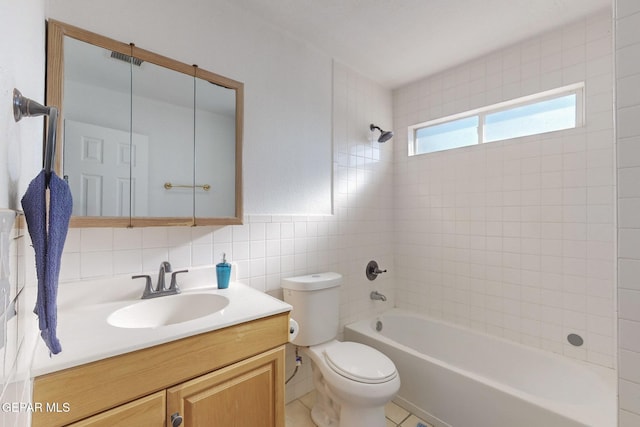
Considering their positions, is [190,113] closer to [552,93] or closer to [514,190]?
[514,190]

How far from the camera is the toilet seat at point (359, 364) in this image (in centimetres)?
145

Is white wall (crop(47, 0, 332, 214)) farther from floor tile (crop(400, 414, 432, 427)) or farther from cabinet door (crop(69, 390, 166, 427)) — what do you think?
floor tile (crop(400, 414, 432, 427))

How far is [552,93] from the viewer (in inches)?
75.4

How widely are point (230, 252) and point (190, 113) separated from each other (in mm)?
782

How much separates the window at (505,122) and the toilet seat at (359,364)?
1.80 meters

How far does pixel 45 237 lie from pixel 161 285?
79cm

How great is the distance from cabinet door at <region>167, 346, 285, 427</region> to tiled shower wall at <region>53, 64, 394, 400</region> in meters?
0.61

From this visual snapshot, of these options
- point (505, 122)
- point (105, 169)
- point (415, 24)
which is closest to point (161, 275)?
point (105, 169)

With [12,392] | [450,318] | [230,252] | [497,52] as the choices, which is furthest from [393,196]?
[12,392]

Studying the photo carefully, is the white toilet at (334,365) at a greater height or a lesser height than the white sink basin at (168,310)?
lesser

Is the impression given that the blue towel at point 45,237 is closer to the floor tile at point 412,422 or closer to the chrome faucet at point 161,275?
the chrome faucet at point 161,275

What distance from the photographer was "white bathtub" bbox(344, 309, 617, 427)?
1.36m

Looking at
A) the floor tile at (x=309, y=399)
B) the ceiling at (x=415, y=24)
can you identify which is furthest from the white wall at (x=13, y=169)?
the floor tile at (x=309, y=399)

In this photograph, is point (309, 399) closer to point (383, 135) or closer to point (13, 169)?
point (13, 169)
